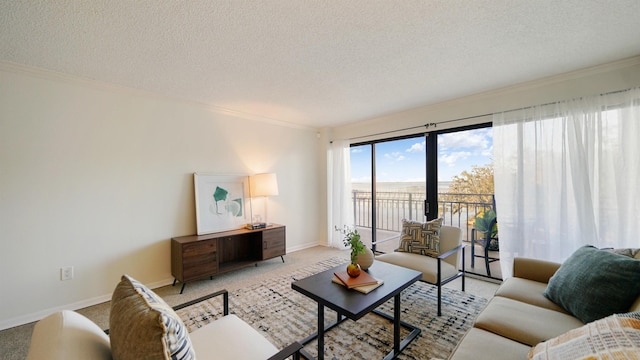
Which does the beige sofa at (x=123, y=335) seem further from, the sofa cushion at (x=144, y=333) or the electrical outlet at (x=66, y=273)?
the electrical outlet at (x=66, y=273)

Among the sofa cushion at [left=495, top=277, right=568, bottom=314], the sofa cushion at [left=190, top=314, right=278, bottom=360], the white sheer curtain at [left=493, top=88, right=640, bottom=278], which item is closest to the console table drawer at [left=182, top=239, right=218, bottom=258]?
the sofa cushion at [left=190, top=314, right=278, bottom=360]

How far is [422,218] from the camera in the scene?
13.2 ft

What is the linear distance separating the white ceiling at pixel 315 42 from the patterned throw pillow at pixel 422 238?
1.67 meters

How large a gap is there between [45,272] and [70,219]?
533 millimetres

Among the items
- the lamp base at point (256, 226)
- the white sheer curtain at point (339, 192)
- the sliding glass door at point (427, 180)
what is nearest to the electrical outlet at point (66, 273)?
the lamp base at point (256, 226)

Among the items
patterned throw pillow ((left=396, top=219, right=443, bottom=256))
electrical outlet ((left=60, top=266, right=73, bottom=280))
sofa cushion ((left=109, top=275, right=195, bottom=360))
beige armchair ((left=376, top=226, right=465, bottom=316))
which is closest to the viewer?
sofa cushion ((left=109, top=275, right=195, bottom=360))

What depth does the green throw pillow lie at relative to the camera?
1387 mm

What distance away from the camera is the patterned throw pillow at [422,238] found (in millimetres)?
2891

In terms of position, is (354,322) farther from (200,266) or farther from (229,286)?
(200,266)

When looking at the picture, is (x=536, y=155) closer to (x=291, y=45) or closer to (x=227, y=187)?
(x=291, y=45)

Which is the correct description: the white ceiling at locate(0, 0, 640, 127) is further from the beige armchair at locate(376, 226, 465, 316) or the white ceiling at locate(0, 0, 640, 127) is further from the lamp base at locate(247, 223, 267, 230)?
the lamp base at locate(247, 223, 267, 230)

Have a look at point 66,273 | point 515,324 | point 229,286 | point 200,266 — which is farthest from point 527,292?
point 66,273

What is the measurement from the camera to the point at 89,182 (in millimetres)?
2715

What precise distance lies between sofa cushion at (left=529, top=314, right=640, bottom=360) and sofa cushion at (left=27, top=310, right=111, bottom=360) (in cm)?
170
